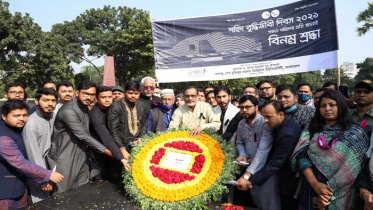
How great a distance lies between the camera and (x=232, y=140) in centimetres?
380

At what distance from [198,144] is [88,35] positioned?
2660cm

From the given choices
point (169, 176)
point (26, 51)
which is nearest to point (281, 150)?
point (169, 176)

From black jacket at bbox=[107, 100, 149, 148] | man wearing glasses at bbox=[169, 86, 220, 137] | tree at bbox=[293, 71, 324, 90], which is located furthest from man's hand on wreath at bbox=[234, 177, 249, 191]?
tree at bbox=[293, 71, 324, 90]

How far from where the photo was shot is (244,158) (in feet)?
10.8

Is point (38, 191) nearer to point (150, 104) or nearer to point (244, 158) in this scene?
point (150, 104)

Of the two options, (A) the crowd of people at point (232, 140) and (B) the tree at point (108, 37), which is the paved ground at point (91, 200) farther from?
(B) the tree at point (108, 37)

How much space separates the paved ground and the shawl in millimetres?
867

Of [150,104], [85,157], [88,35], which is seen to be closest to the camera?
[85,157]

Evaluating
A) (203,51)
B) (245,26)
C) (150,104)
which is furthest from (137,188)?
(245,26)

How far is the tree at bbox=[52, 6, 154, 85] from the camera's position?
24.3 meters

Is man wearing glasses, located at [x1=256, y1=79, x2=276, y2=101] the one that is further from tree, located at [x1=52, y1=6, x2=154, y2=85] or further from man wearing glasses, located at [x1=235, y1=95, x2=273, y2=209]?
tree, located at [x1=52, y1=6, x2=154, y2=85]

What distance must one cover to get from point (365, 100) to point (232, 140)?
1828mm

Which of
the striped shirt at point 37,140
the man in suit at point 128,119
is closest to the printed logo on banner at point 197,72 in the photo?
the man in suit at point 128,119

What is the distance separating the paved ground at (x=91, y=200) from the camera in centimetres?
274
